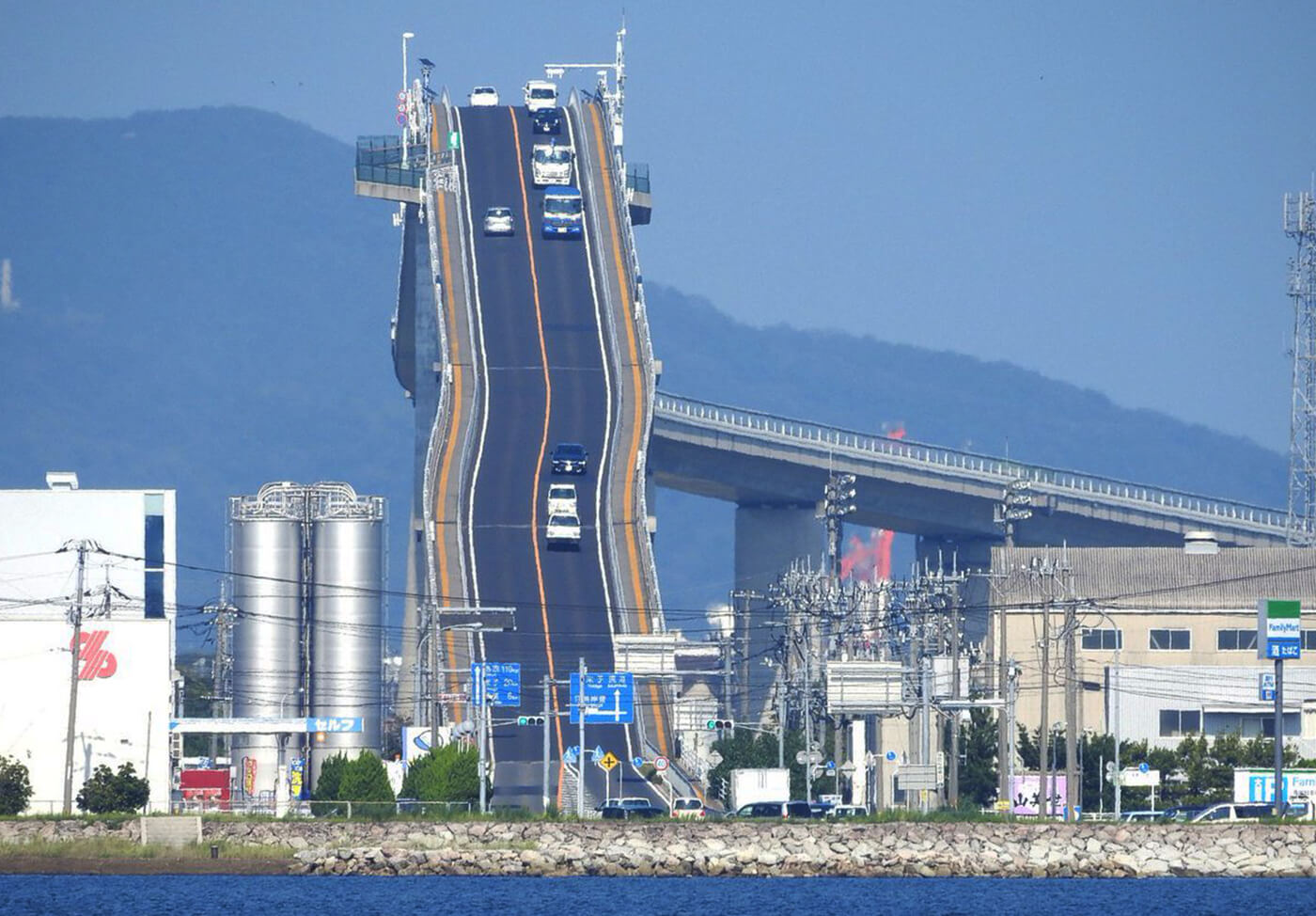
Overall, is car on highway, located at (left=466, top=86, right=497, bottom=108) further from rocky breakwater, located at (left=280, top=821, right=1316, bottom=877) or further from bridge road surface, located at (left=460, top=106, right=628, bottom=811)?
rocky breakwater, located at (left=280, top=821, right=1316, bottom=877)

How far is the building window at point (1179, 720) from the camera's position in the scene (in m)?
128

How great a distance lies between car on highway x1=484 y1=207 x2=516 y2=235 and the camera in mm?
153875

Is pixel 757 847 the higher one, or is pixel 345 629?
pixel 345 629

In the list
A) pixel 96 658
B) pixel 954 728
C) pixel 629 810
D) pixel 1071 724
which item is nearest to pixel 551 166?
pixel 96 658

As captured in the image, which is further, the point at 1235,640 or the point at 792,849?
the point at 1235,640

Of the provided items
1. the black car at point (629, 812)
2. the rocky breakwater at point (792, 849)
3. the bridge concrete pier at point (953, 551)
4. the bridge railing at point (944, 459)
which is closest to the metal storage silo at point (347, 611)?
the bridge railing at point (944, 459)

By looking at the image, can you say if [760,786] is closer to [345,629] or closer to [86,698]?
[86,698]

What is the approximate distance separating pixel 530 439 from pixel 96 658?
42.3m

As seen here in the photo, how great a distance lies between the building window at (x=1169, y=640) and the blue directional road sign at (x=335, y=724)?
1755 inches

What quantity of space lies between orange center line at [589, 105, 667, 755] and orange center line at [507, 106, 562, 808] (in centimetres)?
496

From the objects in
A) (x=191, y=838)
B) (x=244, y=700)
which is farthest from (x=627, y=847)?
(x=244, y=700)

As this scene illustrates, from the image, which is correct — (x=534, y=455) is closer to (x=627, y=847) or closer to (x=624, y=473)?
(x=624, y=473)

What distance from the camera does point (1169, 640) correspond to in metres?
137

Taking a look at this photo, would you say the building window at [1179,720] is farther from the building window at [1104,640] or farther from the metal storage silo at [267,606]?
the metal storage silo at [267,606]
